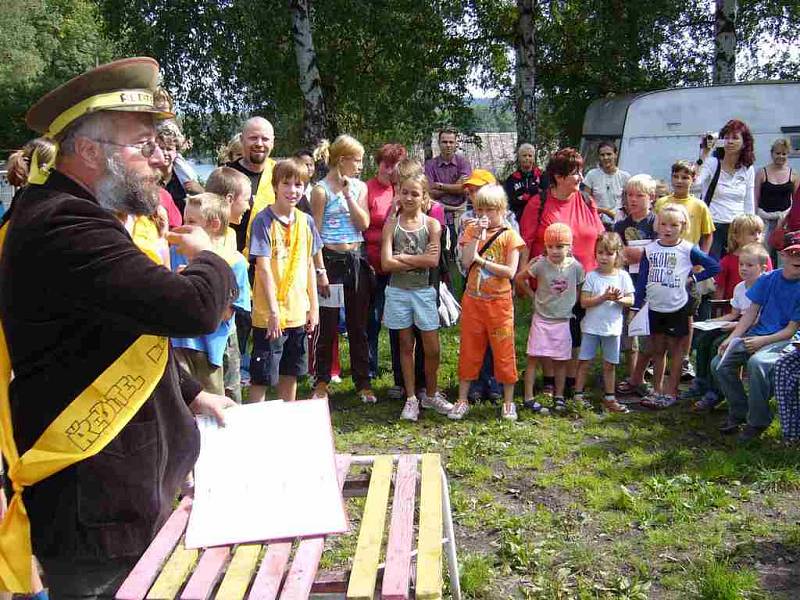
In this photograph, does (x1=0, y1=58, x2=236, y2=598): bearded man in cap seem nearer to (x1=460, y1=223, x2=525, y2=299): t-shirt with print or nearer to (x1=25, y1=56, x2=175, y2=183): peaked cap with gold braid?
(x1=25, y1=56, x2=175, y2=183): peaked cap with gold braid

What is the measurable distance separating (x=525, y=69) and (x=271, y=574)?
13.0m

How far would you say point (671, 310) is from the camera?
6.02m

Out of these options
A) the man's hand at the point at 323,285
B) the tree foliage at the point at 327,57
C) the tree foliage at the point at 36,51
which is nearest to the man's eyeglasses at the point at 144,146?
the man's hand at the point at 323,285

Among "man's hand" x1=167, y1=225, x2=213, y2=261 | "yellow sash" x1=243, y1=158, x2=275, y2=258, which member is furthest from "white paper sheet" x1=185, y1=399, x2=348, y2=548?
"yellow sash" x1=243, y1=158, x2=275, y2=258

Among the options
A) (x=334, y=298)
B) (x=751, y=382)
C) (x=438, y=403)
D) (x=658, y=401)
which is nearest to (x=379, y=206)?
(x=334, y=298)

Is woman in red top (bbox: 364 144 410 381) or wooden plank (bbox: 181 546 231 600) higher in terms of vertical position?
woman in red top (bbox: 364 144 410 381)

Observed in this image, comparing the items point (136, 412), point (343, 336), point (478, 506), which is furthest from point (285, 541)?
point (343, 336)

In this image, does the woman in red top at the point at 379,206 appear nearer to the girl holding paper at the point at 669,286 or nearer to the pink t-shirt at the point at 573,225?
the pink t-shirt at the point at 573,225

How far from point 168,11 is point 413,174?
8.00 m

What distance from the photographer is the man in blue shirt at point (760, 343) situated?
5.15 metres

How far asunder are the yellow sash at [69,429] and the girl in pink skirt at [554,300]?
4.24m

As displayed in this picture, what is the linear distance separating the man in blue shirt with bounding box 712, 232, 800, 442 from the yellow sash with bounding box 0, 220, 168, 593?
4200 millimetres

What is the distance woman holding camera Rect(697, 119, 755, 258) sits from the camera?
7.40 meters

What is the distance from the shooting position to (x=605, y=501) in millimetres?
4426
